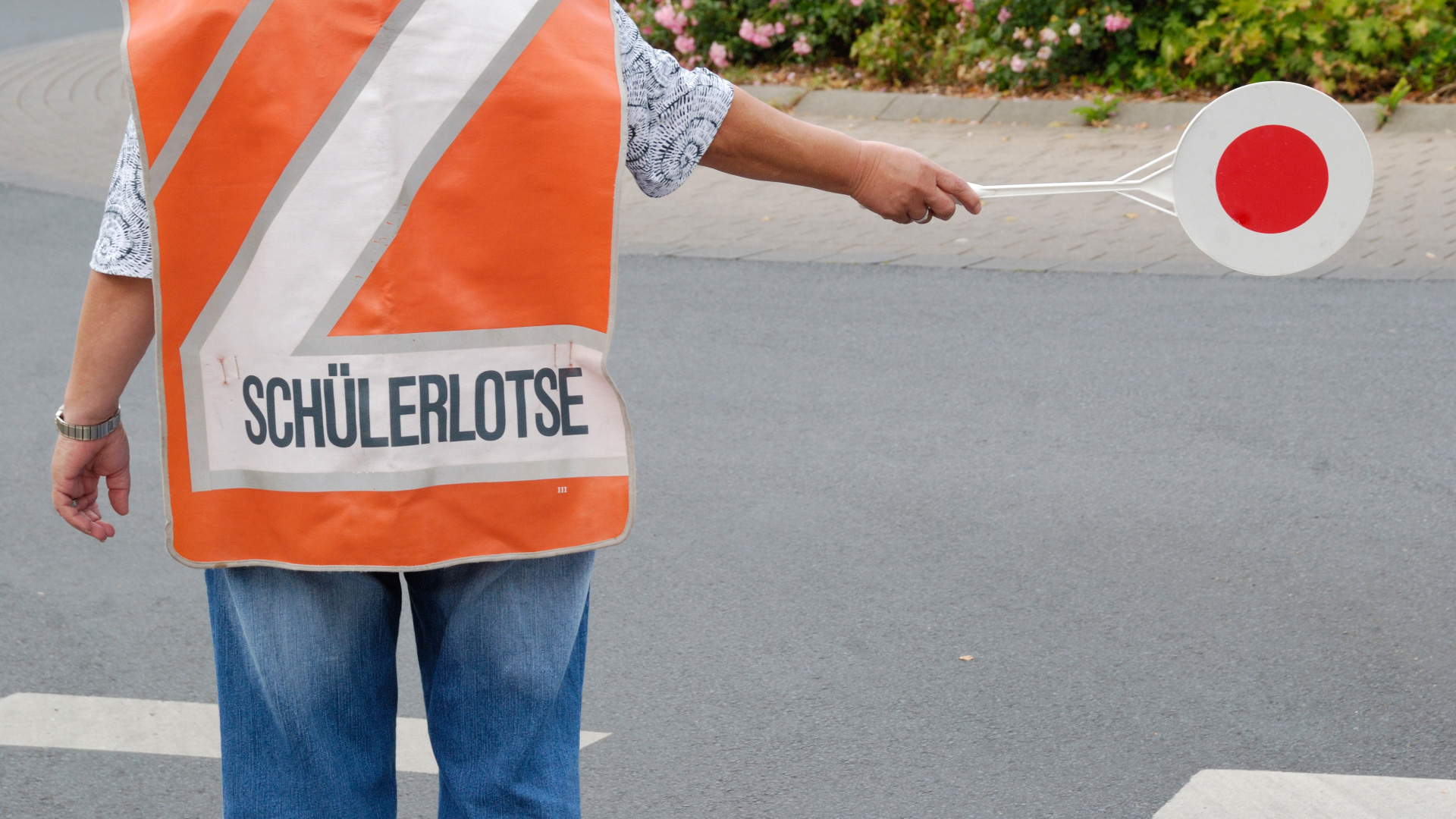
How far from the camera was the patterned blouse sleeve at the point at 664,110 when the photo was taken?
1696 mm

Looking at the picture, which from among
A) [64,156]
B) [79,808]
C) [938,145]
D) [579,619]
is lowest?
[64,156]

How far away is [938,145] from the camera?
10.1 m

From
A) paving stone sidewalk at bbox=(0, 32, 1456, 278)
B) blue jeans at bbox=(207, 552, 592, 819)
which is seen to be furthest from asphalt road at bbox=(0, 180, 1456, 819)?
blue jeans at bbox=(207, 552, 592, 819)

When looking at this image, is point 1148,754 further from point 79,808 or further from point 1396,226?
point 1396,226

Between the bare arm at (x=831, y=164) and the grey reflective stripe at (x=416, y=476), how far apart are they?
39 cm

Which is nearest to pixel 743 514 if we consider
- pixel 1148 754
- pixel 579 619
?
pixel 1148 754

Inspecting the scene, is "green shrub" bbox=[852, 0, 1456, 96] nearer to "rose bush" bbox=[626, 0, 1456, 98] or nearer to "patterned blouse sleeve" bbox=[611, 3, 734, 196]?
"rose bush" bbox=[626, 0, 1456, 98]

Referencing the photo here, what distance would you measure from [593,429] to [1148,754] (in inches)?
72.6

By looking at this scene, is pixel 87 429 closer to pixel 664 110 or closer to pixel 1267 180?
pixel 664 110

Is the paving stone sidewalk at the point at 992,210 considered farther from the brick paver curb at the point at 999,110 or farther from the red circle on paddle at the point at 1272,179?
the red circle on paddle at the point at 1272,179

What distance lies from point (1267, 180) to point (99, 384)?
1.55 metres

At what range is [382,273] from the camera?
5.10ft

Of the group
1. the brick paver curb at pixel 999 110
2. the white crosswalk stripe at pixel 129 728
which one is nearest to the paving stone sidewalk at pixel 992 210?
the brick paver curb at pixel 999 110

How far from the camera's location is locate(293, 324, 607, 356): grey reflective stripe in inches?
61.9
